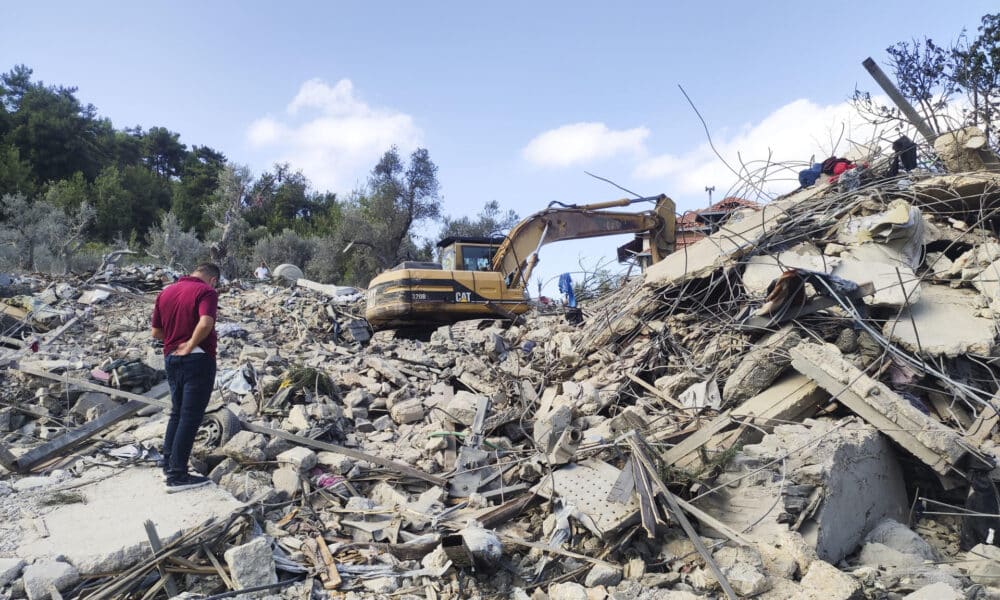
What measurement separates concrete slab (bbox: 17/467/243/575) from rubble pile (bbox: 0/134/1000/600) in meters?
0.02

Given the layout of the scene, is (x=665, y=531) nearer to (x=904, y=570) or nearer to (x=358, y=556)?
(x=904, y=570)

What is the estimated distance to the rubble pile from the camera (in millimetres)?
3301

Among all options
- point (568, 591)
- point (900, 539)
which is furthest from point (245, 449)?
point (900, 539)

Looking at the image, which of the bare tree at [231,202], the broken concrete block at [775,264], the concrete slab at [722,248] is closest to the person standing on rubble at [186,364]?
the concrete slab at [722,248]

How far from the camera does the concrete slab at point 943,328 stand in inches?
185

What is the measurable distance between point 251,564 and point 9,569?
1.08m

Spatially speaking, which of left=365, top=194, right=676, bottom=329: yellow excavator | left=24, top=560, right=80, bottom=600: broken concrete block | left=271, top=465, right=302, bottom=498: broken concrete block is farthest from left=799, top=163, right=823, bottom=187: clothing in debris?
left=24, top=560, right=80, bottom=600: broken concrete block

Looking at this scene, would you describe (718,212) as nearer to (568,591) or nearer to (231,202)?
(568,591)

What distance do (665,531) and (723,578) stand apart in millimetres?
528

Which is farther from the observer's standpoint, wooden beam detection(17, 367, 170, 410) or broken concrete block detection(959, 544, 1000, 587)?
wooden beam detection(17, 367, 170, 410)

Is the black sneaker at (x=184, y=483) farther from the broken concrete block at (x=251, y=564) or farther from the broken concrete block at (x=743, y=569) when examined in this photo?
the broken concrete block at (x=743, y=569)

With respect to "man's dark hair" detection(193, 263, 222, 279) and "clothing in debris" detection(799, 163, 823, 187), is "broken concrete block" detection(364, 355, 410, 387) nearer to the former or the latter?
"man's dark hair" detection(193, 263, 222, 279)

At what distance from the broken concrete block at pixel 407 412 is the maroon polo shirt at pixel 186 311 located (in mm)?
2354

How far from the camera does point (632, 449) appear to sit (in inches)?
151
